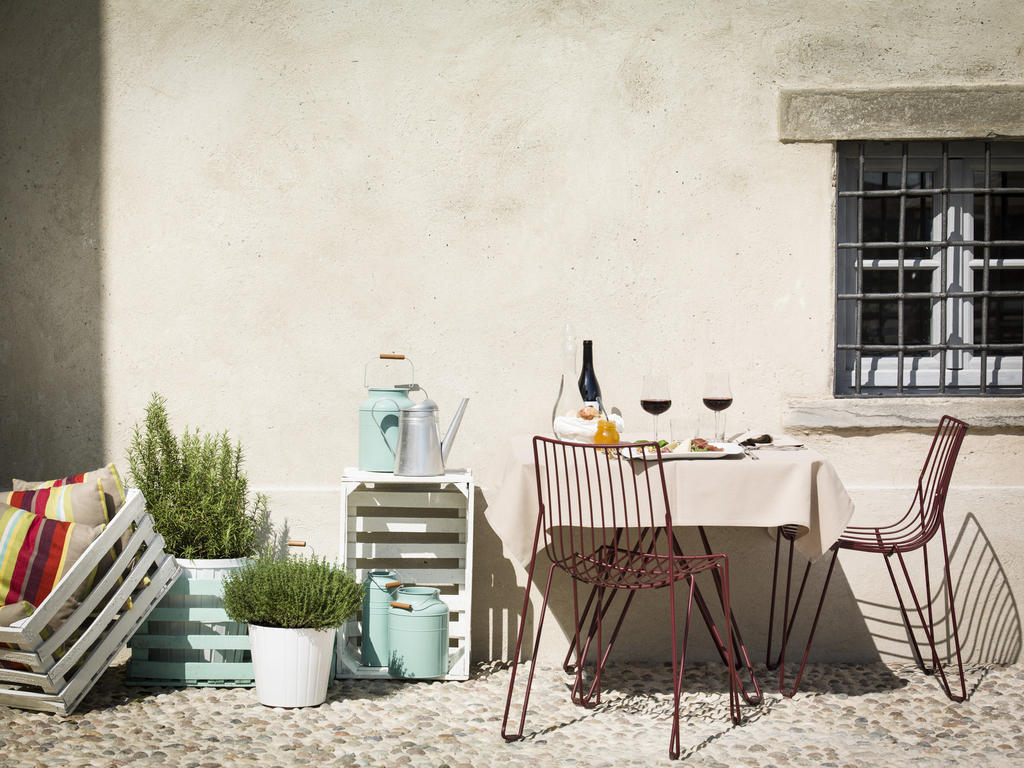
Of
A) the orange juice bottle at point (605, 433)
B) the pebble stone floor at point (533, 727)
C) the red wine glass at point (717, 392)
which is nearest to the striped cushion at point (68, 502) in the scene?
the pebble stone floor at point (533, 727)

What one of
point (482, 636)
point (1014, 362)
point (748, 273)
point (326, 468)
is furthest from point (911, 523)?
point (326, 468)

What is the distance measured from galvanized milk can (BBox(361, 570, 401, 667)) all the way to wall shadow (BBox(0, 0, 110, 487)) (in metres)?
1.28

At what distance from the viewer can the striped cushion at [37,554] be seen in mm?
3277

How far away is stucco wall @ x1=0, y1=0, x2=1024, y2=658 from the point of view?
4.25 meters

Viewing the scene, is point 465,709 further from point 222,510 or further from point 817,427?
point 817,427

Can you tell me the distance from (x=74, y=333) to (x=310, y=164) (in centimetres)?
117

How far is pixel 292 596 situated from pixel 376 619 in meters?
0.49

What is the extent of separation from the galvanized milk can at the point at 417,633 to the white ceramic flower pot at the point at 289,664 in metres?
0.34

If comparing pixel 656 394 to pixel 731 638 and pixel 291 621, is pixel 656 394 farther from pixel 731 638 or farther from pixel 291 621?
pixel 291 621

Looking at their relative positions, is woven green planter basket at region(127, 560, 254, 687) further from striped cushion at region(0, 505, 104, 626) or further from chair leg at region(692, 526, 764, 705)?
chair leg at region(692, 526, 764, 705)

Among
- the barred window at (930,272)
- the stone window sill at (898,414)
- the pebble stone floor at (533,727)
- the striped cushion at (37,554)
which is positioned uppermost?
the barred window at (930,272)

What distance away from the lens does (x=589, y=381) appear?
418cm

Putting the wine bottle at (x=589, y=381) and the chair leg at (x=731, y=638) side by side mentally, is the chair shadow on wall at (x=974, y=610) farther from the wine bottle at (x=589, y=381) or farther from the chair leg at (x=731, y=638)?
the wine bottle at (x=589, y=381)

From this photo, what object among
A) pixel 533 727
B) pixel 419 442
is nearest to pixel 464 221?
pixel 419 442
